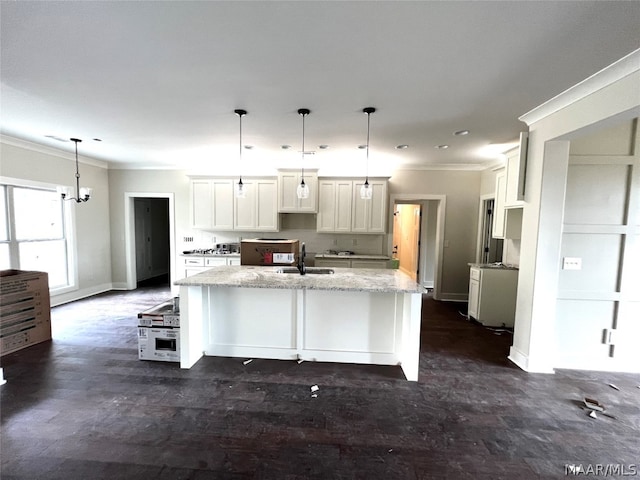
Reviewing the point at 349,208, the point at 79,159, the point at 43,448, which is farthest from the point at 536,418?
the point at 79,159

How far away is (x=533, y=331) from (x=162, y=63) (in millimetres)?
4000

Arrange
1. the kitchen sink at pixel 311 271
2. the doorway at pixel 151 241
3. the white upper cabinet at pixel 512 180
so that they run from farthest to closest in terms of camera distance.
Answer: the doorway at pixel 151 241, the white upper cabinet at pixel 512 180, the kitchen sink at pixel 311 271

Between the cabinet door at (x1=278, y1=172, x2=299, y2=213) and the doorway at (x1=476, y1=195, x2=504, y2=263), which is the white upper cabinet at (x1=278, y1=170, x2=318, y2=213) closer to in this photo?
the cabinet door at (x1=278, y1=172, x2=299, y2=213)

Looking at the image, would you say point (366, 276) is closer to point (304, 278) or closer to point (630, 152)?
point (304, 278)

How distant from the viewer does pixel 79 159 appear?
4883 mm

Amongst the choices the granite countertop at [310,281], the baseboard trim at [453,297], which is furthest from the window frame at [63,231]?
the baseboard trim at [453,297]

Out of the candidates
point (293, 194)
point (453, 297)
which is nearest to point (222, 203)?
point (293, 194)

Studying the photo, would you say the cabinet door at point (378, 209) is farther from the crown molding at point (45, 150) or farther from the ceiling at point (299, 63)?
the crown molding at point (45, 150)

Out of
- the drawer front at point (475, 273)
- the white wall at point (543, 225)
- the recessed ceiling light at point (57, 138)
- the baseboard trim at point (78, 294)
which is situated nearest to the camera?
the white wall at point (543, 225)

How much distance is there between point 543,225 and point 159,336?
4.00 metres

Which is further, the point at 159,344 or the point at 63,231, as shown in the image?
the point at 63,231

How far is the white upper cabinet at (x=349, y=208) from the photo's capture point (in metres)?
5.04

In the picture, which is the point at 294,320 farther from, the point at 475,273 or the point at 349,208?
the point at 475,273

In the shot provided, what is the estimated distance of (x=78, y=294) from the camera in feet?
16.2
